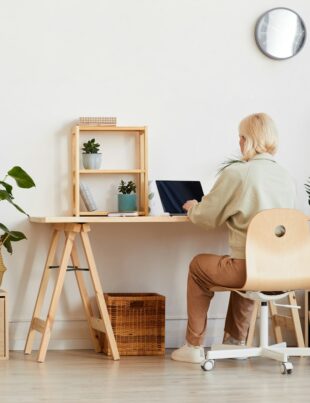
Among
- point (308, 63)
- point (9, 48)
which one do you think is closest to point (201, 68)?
point (308, 63)

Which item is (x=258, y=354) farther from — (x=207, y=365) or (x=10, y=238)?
(x=10, y=238)

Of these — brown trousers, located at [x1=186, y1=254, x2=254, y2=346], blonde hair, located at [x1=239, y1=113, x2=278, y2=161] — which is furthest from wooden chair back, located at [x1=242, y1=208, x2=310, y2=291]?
blonde hair, located at [x1=239, y1=113, x2=278, y2=161]

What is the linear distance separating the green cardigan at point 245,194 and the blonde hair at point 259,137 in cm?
5

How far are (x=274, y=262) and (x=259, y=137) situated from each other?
2.10 ft

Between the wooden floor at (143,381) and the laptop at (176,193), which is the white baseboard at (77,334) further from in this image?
the laptop at (176,193)

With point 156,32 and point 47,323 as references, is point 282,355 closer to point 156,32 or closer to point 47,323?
point 47,323

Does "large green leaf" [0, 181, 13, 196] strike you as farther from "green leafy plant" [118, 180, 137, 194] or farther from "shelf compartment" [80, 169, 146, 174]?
"green leafy plant" [118, 180, 137, 194]

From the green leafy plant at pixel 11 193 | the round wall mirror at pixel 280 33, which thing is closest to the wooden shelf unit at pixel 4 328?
the green leafy plant at pixel 11 193

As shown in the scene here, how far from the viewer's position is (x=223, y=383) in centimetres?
387

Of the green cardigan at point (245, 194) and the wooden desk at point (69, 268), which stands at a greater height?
the green cardigan at point (245, 194)

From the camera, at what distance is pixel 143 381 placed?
3906 millimetres

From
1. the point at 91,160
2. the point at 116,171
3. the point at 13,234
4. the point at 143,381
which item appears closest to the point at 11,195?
the point at 13,234

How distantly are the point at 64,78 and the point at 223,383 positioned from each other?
1.98 m

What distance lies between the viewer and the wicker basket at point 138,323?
4656 mm
